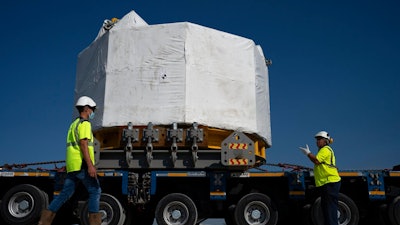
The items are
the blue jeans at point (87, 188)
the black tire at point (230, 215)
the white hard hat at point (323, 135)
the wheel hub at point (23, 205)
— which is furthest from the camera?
the wheel hub at point (23, 205)

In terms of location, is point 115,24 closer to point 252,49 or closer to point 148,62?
point 148,62

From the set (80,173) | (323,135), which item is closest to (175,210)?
(80,173)

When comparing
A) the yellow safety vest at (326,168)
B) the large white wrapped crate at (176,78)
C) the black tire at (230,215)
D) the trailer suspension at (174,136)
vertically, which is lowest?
the black tire at (230,215)

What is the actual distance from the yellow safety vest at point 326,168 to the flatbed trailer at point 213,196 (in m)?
0.70

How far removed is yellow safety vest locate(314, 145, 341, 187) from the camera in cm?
754

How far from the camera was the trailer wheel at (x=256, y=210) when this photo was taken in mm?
8195

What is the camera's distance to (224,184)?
8352 mm

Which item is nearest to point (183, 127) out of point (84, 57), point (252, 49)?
point (252, 49)

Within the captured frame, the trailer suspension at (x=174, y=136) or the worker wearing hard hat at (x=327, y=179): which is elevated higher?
the trailer suspension at (x=174, y=136)

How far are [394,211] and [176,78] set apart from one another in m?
4.85

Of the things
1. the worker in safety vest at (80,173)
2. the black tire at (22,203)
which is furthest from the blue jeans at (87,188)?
the black tire at (22,203)

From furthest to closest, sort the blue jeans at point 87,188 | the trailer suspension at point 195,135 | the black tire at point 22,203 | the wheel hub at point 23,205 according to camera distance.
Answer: the wheel hub at point 23,205, the black tire at point 22,203, the trailer suspension at point 195,135, the blue jeans at point 87,188

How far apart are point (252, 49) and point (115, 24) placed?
2986 millimetres

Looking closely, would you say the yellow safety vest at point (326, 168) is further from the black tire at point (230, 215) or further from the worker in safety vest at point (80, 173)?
the worker in safety vest at point (80, 173)
